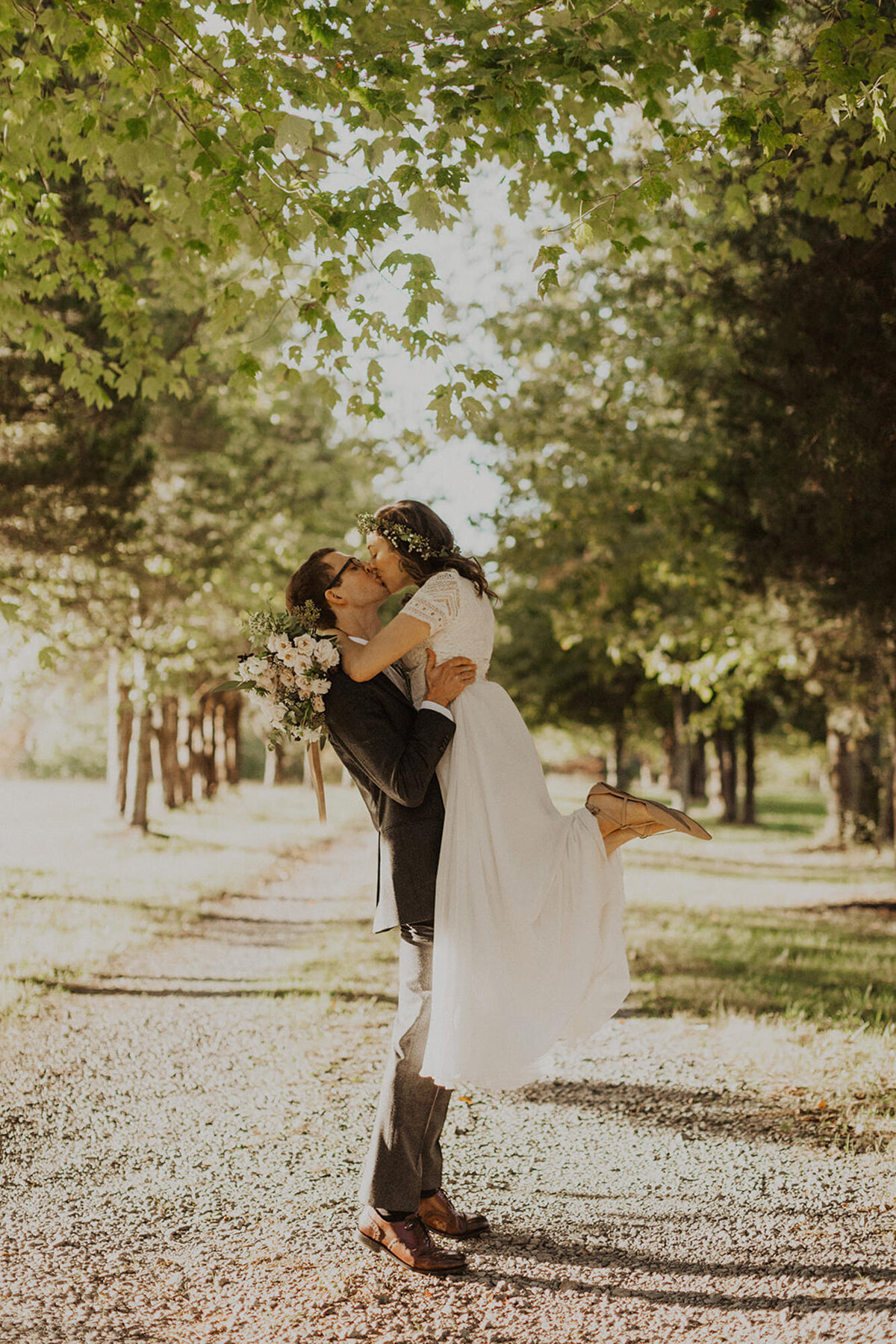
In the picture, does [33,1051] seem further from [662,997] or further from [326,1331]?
[662,997]

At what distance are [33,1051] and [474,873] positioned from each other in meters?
3.93

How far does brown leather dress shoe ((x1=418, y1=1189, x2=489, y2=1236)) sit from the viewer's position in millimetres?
3992

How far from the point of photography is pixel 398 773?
377 cm

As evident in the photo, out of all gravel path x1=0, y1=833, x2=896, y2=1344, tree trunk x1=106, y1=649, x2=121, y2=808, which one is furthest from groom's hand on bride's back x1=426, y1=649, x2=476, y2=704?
tree trunk x1=106, y1=649, x2=121, y2=808

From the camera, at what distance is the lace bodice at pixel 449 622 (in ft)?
12.7

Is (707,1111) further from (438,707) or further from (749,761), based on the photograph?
(749,761)

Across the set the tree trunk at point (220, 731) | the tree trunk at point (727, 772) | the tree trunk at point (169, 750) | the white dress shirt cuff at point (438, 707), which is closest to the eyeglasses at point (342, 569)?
the white dress shirt cuff at point (438, 707)

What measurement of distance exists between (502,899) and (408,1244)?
120cm

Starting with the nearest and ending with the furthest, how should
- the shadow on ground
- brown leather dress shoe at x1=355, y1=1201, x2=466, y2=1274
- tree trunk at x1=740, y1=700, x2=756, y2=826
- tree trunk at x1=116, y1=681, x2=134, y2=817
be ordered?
brown leather dress shoe at x1=355, y1=1201, x2=466, y2=1274 → the shadow on ground → tree trunk at x1=116, y1=681, x2=134, y2=817 → tree trunk at x1=740, y1=700, x2=756, y2=826

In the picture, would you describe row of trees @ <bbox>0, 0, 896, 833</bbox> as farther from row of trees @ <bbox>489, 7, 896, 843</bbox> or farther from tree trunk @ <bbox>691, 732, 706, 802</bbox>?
tree trunk @ <bbox>691, 732, 706, 802</bbox>

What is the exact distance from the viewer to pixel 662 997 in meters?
8.20

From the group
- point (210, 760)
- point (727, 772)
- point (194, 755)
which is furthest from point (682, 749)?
point (210, 760)

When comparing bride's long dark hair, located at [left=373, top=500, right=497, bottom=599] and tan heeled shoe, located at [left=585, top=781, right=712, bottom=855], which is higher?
bride's long dark hair, located at [left=373, top=500, right=497, bottom=599]

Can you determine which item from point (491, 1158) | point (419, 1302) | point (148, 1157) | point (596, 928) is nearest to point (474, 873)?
point (596, 928)
